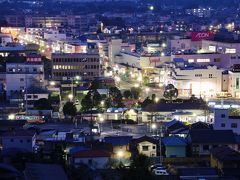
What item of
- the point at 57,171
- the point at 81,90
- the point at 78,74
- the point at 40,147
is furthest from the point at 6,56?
the point at 57,171

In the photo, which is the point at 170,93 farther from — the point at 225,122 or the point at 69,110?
the point at 225,122

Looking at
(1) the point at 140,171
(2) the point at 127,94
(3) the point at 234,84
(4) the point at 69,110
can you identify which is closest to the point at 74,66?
(2) the point at 127,94

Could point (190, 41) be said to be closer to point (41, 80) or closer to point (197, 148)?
point (41, 80)

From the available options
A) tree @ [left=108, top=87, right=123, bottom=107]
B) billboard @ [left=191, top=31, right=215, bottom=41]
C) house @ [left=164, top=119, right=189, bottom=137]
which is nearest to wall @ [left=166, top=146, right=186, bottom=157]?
house @ [left=164, top=119, right=189, bottom=137]

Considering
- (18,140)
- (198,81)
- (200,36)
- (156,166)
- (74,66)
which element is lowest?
(156,166)

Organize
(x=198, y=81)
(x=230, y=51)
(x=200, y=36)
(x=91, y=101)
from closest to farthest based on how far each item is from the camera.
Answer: (x=91, y=101) < (x=198, y=81) < (x=230, y=51) < (x=200, y=36)

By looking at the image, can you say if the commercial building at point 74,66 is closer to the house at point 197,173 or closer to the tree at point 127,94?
the tree at point 127,94

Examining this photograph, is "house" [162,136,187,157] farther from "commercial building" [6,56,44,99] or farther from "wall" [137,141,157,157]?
"commercial building" [6,56,44,99]

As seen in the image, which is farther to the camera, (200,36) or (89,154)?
(200,36)
